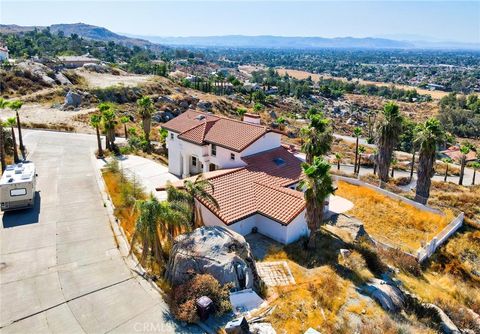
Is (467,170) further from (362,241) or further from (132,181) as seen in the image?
(132,181)

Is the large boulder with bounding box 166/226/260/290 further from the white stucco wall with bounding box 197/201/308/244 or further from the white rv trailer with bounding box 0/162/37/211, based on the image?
the white rv trailer with bounding box 0/162/37/211

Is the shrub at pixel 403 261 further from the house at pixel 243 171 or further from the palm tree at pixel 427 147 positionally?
the palm tree at pixel 427 147

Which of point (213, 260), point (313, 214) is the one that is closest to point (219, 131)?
point (313, 214)

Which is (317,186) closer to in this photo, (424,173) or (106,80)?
(424,173)

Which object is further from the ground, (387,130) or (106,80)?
(106,80)

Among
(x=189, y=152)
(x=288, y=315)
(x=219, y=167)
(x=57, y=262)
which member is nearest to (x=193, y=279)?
(x=288, y=315)

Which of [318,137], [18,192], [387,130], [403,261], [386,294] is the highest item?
[387,130]

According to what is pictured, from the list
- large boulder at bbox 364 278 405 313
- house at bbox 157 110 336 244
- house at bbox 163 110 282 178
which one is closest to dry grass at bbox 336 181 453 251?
house at bbox 157 110 336 244

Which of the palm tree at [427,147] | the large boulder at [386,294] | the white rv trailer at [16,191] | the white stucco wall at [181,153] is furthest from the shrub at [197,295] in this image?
the palm tree at [427,147]
